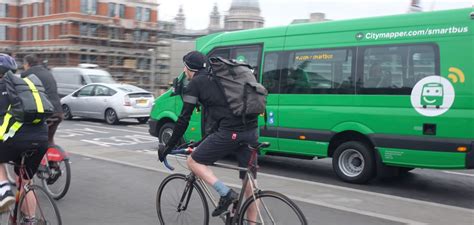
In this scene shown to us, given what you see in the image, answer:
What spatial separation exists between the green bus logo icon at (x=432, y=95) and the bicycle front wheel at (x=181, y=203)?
13.0 ft

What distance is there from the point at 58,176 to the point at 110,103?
11550 mm

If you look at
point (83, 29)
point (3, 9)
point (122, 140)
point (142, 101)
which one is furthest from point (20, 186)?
point (3, 9)

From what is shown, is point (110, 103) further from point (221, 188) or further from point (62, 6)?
point (62, 6)

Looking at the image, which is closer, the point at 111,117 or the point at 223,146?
the point at 223,146

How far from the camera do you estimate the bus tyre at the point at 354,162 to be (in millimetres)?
7992

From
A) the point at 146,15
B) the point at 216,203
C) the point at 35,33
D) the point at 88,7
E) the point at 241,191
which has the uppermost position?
the point at 146,15

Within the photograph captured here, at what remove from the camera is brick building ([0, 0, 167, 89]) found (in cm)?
6341

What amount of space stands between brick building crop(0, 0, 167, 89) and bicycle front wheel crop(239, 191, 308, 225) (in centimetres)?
5428

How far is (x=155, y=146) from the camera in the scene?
12391 mm

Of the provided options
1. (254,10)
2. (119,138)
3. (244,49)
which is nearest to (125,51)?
(254,10)

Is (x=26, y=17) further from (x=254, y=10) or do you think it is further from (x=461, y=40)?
(x=461, y=40)

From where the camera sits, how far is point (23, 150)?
447 cm

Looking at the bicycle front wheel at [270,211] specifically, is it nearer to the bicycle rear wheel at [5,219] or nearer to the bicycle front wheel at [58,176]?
the bicycle rear wheel at [5,219]

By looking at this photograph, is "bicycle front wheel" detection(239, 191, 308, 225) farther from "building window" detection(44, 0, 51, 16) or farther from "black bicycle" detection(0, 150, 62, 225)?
"building window" detection(44, 0, 51, 16)
